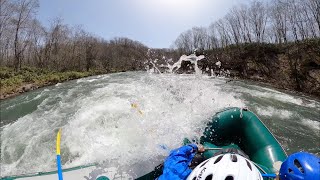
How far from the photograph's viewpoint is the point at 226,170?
263 centimetres

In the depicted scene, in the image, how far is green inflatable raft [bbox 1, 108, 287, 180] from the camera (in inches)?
182

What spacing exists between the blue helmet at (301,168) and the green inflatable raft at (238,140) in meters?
1.87

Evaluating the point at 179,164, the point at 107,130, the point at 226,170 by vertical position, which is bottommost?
the point at 107,130

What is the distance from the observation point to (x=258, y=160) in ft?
16.2

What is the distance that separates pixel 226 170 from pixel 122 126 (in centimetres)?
706

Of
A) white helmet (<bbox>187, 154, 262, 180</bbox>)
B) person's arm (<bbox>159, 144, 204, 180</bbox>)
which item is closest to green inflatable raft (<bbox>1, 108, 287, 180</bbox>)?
person's arm (<bbox>159, 144, 204, 180</bbox>)

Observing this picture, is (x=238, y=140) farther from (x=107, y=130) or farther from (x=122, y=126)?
(x=107, y=130)

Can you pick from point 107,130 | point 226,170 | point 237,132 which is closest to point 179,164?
point 226,170

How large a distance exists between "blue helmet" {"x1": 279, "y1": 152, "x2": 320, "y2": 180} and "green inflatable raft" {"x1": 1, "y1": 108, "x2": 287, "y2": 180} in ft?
6.13

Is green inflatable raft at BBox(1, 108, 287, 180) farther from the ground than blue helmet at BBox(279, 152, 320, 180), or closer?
closer

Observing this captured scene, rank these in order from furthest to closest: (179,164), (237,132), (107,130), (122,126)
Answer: (122,126)
(107,130)
(237,132)
(179,164)

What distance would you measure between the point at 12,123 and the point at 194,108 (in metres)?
7.78

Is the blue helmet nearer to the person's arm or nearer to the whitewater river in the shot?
the person's arm

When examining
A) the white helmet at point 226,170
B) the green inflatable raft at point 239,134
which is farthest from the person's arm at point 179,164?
the green inflatable raft at point 239,134
